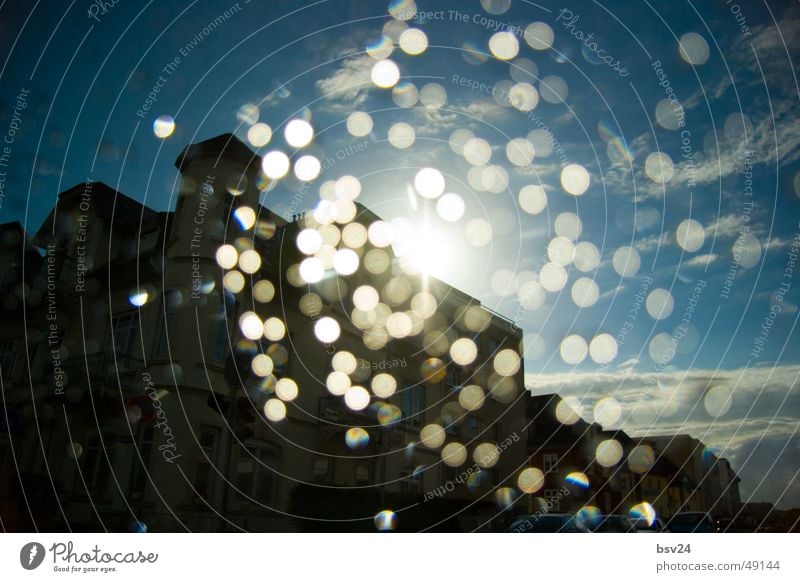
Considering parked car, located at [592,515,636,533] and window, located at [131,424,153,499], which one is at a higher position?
window, located at [131,424,153,499]

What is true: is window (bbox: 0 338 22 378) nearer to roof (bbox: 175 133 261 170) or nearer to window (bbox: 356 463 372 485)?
roof (bbox: 175 133 261 170)

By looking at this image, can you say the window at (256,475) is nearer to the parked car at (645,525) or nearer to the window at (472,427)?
the window at (472,427)

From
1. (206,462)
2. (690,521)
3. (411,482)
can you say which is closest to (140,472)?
(206,462)

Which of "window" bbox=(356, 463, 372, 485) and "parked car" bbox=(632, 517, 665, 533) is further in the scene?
"window" bbox=(356, 463, 372, 485)

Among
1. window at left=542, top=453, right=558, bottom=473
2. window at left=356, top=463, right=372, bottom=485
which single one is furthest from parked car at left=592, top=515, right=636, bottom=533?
window at left=356, top=463, right=372, bottom=485

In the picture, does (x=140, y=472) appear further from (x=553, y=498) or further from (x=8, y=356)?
(x=553, y=498)

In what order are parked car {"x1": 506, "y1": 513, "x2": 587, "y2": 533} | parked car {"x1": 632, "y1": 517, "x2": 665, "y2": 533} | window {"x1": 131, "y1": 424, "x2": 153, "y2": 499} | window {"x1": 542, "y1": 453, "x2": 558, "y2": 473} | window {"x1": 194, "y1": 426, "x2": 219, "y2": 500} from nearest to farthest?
window {"x1": 194, "y1": 426, "x2": 219, "y2": 500} < window {"x1": 131, "y1": 424, "x2": 153, "y2": 499} < parked car {"x1": 632, "y1": 517, "x2": 665, "y2": 533} < parked car {"x1": 506, "y1": 513, "x2": 587, "y2": 533} < window {"x1": 542, "y1": 453, "x2": 558, "y2": 473}
